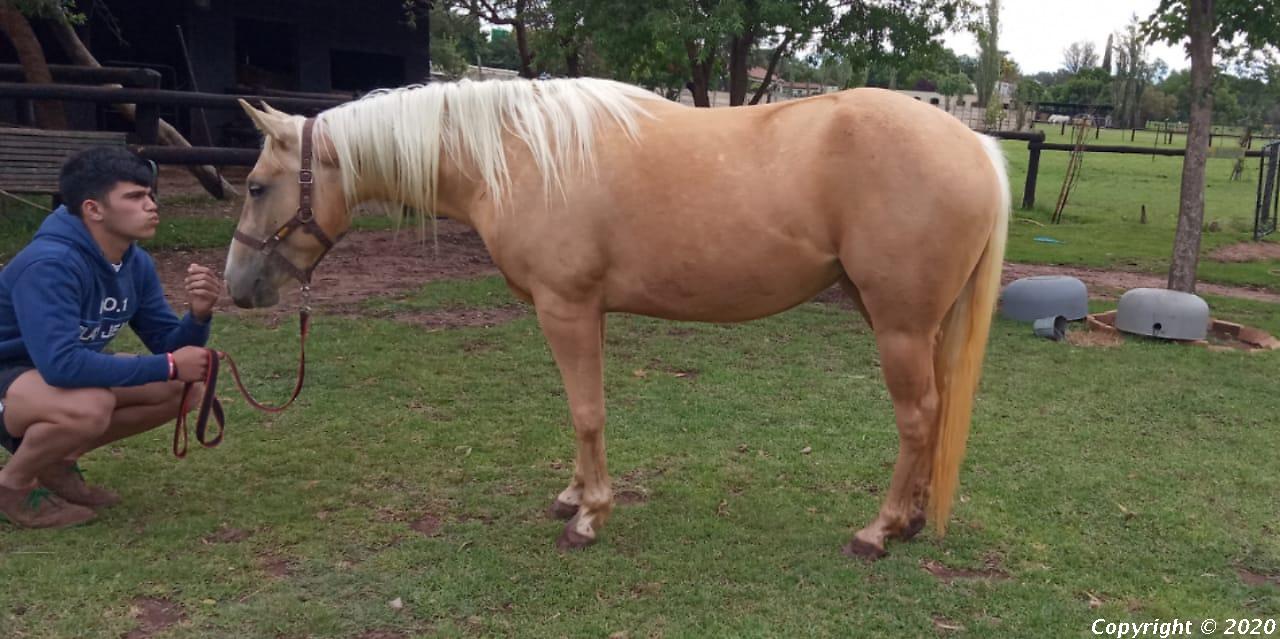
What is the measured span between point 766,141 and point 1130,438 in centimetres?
280

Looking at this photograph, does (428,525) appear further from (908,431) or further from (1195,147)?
(1195,147)

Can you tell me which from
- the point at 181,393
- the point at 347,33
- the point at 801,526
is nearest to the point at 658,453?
the point at 801,526

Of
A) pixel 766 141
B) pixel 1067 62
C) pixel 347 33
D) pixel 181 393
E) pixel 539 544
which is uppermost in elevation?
pixel 1067 62

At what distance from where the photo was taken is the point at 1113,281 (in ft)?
29.2

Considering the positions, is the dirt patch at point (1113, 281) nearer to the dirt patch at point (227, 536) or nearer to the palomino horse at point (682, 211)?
the palomino horse at point (682, 211)

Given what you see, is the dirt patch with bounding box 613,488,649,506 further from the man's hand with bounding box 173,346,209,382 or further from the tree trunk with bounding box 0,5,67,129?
the tree trunk with bounding box 0,5,67,129

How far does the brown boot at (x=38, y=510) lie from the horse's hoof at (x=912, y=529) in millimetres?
3092

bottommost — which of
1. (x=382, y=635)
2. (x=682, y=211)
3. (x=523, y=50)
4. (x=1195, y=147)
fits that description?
(x=382, y=635)

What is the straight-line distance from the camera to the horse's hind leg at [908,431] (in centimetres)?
298

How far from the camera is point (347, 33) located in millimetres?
15914

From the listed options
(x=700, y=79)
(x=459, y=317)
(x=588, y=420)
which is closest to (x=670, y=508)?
(x=588, y=420)

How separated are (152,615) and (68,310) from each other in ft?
3.51

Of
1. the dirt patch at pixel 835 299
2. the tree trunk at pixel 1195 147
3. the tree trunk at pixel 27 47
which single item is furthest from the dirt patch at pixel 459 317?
the tree trunk at pixel 1195 147

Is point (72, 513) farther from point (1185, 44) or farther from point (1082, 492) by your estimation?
point (1185, 44)
